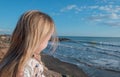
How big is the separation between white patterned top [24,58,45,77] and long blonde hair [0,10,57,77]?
0.32ft

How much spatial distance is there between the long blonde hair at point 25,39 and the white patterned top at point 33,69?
96 millimetres

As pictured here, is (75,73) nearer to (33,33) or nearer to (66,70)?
(66,70)

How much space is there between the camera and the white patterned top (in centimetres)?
255

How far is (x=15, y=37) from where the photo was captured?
8.38 feet

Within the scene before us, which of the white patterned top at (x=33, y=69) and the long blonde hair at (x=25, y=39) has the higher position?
the long blonde hair at (x=25, y=39)

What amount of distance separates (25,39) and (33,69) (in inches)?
11.3

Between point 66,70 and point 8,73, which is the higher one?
point 8,73

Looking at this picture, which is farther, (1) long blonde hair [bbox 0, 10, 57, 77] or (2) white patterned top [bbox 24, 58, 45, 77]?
(2) white patterned top [bbox 24, 58, 45, 77]

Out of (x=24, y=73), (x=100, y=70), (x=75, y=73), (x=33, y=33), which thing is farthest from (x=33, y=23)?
(x=100, y=70)

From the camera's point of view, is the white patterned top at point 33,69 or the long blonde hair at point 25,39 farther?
the white patterned top at point 33,69

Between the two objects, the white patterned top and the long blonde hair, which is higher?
the long blonde hair

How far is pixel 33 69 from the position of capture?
8.57ft

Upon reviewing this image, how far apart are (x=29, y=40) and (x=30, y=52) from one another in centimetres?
10

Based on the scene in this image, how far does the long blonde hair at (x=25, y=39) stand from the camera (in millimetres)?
2449
